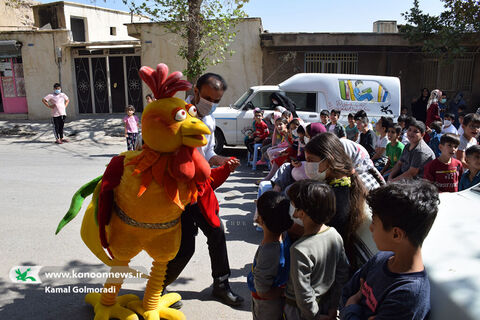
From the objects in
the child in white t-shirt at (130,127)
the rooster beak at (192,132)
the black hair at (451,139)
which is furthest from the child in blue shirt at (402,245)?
the child in white t-shirt at (130,127)

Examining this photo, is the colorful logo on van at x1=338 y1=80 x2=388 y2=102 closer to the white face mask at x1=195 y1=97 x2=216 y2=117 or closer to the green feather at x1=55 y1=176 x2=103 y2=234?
the white face mask at x1=195 y1=97 x2=216 y2=117

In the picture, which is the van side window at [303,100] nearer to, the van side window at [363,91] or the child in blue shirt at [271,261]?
the van side window at [363,91]

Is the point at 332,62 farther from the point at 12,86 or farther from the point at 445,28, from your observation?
the point at 12,86

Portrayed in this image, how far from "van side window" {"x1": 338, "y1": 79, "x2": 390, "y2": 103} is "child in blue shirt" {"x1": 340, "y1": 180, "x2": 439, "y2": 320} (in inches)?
331

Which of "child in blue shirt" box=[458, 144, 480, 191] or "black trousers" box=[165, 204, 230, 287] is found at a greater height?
"child in blue shirt" box=[458, 144, 480, 191]

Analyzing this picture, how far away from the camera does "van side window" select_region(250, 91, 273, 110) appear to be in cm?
1005

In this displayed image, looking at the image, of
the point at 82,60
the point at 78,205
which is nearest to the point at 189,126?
the point at 78,205

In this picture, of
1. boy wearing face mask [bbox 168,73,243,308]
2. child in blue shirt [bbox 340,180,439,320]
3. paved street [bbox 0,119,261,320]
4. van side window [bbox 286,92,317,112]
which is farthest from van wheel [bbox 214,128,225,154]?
child in blue shirt [bbox 340,180,439,320]

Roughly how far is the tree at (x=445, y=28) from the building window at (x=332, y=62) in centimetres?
204

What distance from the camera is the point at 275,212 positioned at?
2355mm

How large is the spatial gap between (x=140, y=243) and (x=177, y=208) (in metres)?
0.42

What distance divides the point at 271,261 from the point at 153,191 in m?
0.90

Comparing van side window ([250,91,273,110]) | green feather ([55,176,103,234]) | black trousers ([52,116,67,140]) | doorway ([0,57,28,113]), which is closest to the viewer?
green feather ([55,176,103,234])

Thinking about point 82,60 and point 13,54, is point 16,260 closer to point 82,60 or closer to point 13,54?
point 82,60
